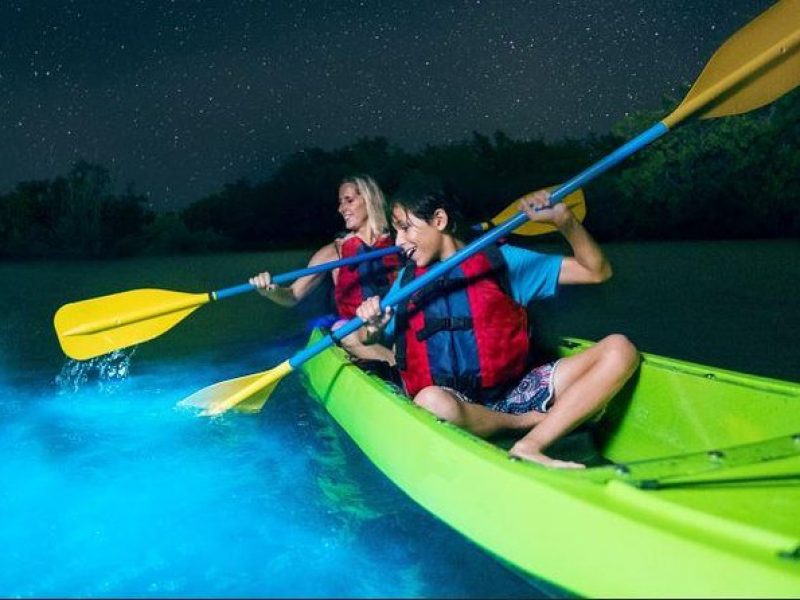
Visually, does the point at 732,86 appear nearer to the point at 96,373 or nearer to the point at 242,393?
the point at 242,393

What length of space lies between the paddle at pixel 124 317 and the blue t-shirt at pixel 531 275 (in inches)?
42.6

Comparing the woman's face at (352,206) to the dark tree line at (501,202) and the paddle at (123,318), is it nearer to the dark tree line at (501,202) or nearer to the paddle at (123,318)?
the paddle at (123,318)

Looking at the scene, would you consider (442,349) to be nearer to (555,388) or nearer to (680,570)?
(555,388)

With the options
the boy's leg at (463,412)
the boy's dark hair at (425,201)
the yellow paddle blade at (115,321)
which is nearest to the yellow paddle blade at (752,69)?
A: the boy's dark hair at (425,201)

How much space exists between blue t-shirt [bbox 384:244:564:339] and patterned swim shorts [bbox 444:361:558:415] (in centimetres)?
22

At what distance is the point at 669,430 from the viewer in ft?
7.82

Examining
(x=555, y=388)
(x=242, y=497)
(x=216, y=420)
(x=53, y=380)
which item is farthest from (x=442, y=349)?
(x=53, y=380)

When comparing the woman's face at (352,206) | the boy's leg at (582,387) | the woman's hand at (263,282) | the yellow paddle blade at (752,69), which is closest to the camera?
the boy's leg at (582,387)

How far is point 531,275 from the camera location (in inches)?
95.3

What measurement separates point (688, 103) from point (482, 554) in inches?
62.2

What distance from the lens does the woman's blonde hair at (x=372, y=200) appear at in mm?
3680

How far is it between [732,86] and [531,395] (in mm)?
1170

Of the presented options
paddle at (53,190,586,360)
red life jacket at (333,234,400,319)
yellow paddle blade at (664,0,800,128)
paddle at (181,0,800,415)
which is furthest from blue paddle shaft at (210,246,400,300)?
yellow paddle blade at (664,0,800,128)

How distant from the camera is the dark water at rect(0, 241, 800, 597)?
1937mm
